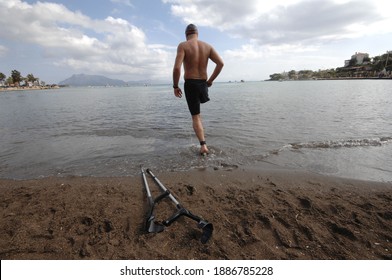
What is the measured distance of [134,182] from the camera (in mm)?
4141

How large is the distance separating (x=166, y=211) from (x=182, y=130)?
6.02 meters

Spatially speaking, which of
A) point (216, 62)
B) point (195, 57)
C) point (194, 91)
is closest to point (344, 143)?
point (216, 62)

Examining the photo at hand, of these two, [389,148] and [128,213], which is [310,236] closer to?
[128,213]

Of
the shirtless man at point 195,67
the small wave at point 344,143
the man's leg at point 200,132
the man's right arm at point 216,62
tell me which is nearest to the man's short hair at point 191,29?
the shirtless man at point 195,67

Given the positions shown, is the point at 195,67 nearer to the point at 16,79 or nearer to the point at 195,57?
the point at 195,57

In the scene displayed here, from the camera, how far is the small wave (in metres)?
6.29

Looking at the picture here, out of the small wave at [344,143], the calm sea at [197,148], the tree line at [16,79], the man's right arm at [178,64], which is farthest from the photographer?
the tree line at [16,79]

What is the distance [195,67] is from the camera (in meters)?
5.70

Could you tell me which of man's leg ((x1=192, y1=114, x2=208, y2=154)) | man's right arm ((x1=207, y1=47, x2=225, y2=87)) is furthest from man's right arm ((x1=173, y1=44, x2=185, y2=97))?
man's leg ((x1=192, y1=114, x2=208, y2=154))

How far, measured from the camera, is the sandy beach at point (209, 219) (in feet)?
7.79

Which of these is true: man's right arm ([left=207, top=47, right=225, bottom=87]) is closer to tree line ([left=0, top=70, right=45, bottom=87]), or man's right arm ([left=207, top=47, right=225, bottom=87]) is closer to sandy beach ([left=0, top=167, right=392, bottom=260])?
sandy beach ([left=0, top=167, right=392, bottom=260])

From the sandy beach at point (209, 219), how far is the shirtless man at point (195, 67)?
2.32 metres

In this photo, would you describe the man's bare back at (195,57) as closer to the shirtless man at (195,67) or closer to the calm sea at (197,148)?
the shirtless man at (195,67)

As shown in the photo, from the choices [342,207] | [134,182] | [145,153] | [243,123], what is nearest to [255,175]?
[342,207]
